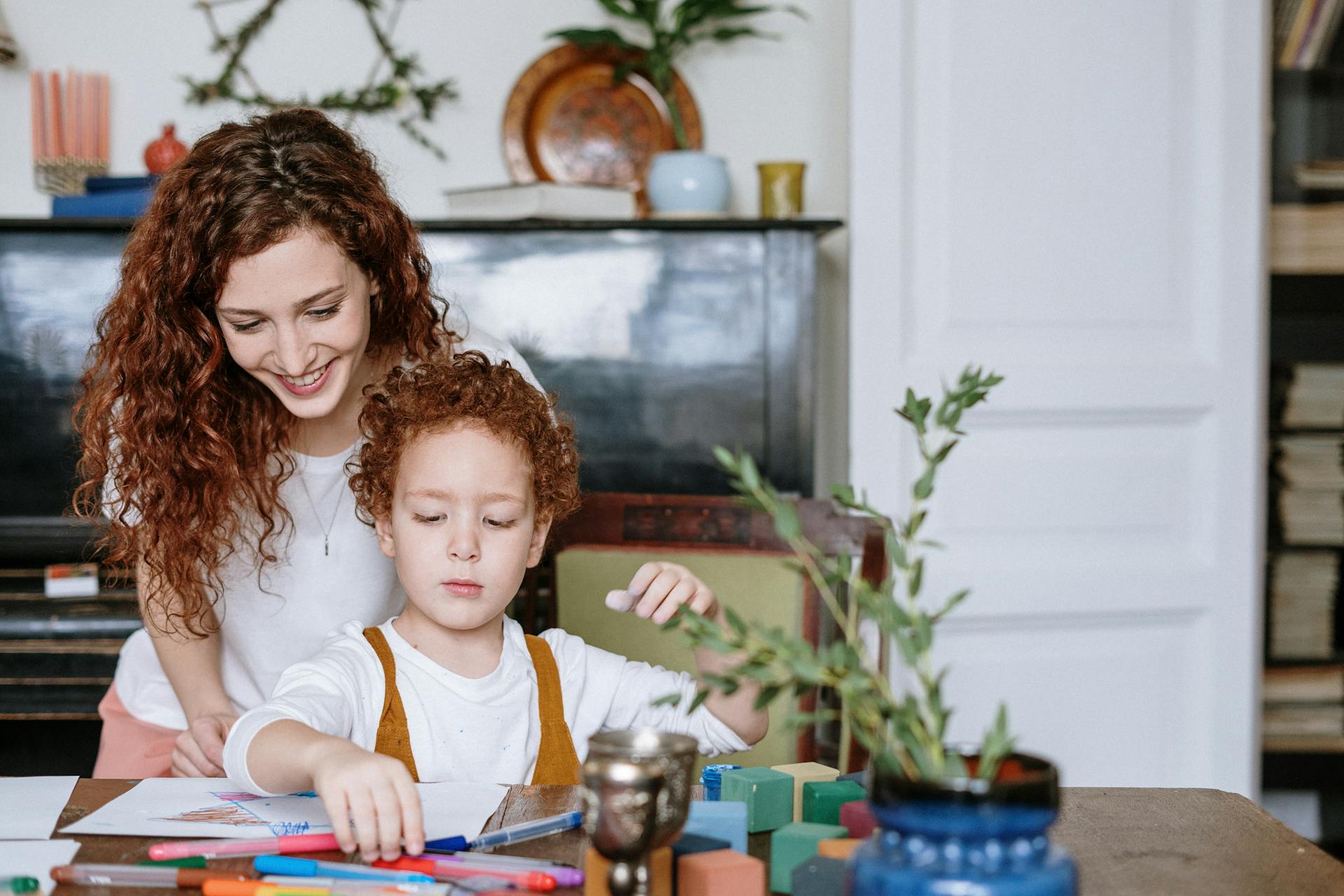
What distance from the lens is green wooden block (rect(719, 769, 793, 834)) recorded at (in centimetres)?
93

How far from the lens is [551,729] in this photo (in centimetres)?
130

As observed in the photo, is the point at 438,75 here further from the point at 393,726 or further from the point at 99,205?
the point at 393,726

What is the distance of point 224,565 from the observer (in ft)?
5.19

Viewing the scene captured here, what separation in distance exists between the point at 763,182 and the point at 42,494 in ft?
5.00

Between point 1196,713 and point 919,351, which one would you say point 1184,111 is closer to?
point 919,351

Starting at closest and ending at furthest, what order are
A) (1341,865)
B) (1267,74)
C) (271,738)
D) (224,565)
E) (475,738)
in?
1. (1341,865)
2. (271,738)
3. (475,738)
4. (224,565)
5. (1267,74)

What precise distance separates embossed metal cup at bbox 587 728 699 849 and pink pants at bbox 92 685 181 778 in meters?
1.12

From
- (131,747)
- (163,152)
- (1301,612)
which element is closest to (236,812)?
(131,747)

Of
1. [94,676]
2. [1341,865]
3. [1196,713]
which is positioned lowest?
[1196,713]

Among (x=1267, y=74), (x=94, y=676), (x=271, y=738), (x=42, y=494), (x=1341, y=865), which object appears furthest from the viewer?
(x=1267, y=74)

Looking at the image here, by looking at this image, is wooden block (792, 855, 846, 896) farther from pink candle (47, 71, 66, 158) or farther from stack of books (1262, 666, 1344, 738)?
pink candle (47, 71, 66, 158)

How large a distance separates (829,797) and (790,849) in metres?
0.11

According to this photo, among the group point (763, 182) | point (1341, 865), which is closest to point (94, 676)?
point (763, 182)

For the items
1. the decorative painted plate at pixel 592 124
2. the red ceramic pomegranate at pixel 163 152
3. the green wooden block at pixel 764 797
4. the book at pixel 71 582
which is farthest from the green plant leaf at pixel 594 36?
the green wooden block at pixel 764 797
